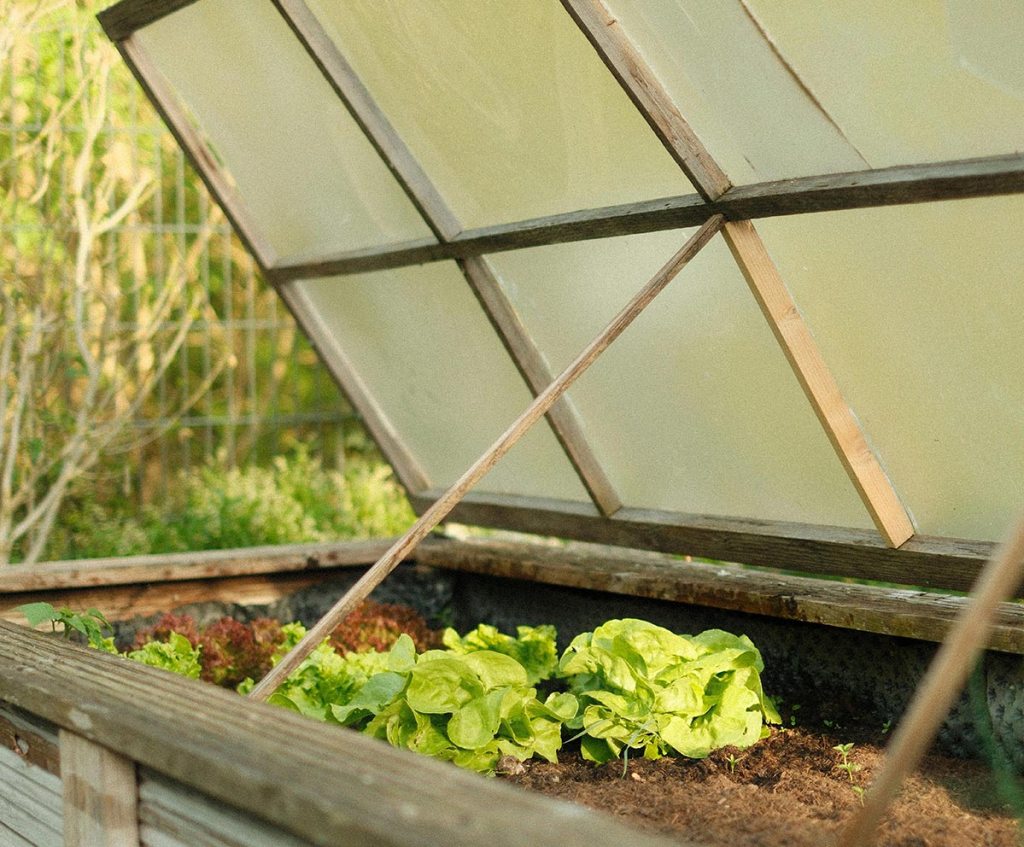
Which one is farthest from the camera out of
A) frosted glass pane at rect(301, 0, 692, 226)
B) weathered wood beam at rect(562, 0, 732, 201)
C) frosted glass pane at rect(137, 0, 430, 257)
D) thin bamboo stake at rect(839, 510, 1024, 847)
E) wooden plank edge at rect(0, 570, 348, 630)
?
wooden plank edge at rect(0, 570, 348, 630)

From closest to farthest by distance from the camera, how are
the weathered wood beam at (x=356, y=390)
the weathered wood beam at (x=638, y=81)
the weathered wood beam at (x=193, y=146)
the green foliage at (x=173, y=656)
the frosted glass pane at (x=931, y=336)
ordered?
the frosted glass pane at (x=931, y=336) < the weathered wood beam at (x=638, y=81) < the green foliage at (x=173, y=656) < the weathered wood beam at (x=193, y=146) < the weathered wood beam at (x=356, y=390)

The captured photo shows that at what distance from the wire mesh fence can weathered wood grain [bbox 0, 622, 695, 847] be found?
3.88 metres

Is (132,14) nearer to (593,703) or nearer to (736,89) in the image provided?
(736,89)

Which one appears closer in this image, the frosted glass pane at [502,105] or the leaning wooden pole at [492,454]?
the leaning wooden pole at [492,454]

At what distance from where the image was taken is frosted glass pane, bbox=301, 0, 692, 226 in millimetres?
2715

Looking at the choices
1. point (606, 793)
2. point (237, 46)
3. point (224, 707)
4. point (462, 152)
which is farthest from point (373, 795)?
point (237, 46)

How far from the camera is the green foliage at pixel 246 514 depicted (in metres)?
5.82

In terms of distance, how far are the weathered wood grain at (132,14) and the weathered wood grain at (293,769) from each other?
2.19 meters

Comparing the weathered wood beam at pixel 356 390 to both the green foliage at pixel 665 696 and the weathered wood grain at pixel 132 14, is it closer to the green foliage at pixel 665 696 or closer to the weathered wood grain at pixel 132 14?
the weathered wood grain at pixel 132 14

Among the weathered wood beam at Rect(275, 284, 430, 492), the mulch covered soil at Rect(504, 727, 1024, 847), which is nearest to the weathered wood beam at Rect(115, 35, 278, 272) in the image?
the weathered wood beam at Rect(275, 284, 430, 492)

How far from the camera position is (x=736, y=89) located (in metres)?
2.43

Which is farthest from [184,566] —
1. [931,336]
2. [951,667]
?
[951,667]

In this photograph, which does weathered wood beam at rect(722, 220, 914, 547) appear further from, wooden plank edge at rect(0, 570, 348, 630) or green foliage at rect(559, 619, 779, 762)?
wooden plank edge at rect(0, 570, 348, 630)

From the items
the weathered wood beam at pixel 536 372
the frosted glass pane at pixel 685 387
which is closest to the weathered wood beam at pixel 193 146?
the weathered wood beam at pixel 536 372
